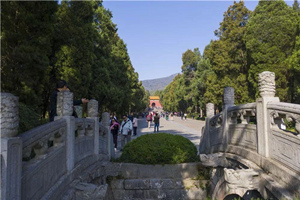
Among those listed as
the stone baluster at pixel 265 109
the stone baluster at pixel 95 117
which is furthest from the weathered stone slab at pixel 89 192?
the stone baluster at pixel 265 109

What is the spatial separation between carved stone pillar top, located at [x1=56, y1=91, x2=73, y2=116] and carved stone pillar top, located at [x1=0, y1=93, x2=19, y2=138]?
1551mm

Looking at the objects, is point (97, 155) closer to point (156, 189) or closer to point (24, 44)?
point (156, 189)

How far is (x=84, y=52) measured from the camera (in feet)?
41.1

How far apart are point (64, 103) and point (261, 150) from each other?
3392mm

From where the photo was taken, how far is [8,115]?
89.7 inches

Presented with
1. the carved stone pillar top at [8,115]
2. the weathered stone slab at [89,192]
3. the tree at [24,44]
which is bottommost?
the weathered stone slab at [89,192]

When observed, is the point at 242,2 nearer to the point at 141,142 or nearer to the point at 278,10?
the point at 278,10

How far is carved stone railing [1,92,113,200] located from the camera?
2234mm

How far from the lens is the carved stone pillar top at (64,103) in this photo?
3.92 metres

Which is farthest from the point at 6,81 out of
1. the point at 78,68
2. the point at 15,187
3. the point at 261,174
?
the point at 261,174

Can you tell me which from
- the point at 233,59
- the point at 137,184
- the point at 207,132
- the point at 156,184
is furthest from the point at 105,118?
the point at 233,59

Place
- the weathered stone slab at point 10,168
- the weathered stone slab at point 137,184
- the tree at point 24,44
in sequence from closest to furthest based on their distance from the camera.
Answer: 1. the weathered stone slab at point 10,168
2. the weathered stone slab at point 137,184
3. the tree at point 24,44

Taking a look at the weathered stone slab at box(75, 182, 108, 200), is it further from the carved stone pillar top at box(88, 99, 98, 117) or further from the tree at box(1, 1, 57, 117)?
the tree at box(1, 1, 57, 117)

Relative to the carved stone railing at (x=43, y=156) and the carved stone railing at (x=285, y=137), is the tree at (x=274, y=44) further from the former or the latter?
the carved stone railing at (x=43, y=156)
